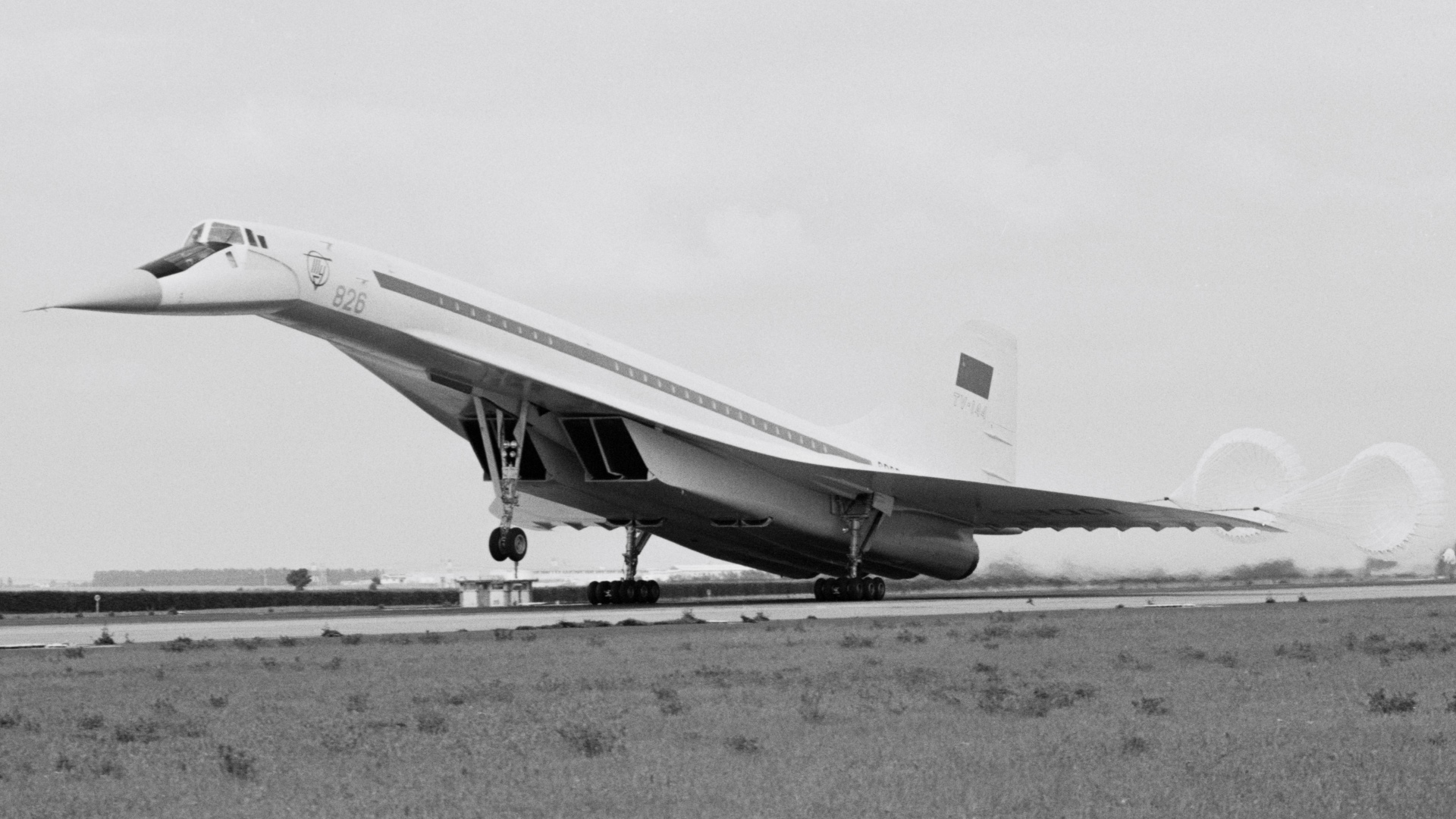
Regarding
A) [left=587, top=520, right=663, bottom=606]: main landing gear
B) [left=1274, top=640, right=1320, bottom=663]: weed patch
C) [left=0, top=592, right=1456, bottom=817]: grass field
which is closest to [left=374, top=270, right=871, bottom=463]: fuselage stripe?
[left=587, top=520, right=663, bottom=606]: main landing gear

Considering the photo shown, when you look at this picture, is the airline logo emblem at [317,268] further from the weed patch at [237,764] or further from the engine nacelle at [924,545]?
the weed patch at [237,764]

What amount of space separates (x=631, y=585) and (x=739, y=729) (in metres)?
20.7

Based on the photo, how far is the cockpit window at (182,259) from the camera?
2084 centimetres

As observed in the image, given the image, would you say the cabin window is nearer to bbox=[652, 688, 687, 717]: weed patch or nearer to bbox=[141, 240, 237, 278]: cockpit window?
bbox=[141, 240, 237, 278]: cockpit window

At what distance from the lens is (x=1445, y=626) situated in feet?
58.2

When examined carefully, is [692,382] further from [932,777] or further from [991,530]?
[932,777]

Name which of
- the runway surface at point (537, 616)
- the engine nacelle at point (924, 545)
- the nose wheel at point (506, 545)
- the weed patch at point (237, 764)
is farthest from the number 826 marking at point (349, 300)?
the weed patch at point (237, 764)

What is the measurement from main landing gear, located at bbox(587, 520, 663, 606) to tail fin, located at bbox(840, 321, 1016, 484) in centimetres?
648

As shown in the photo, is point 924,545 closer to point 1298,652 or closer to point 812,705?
point 1298,652

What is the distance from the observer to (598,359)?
85.9 feet

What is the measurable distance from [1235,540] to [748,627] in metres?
20.5

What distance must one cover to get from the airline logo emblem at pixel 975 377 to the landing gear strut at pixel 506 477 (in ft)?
40.5

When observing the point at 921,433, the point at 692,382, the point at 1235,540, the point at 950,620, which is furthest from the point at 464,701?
the point at 1235,540

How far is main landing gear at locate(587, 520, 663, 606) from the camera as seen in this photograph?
29.5 m
